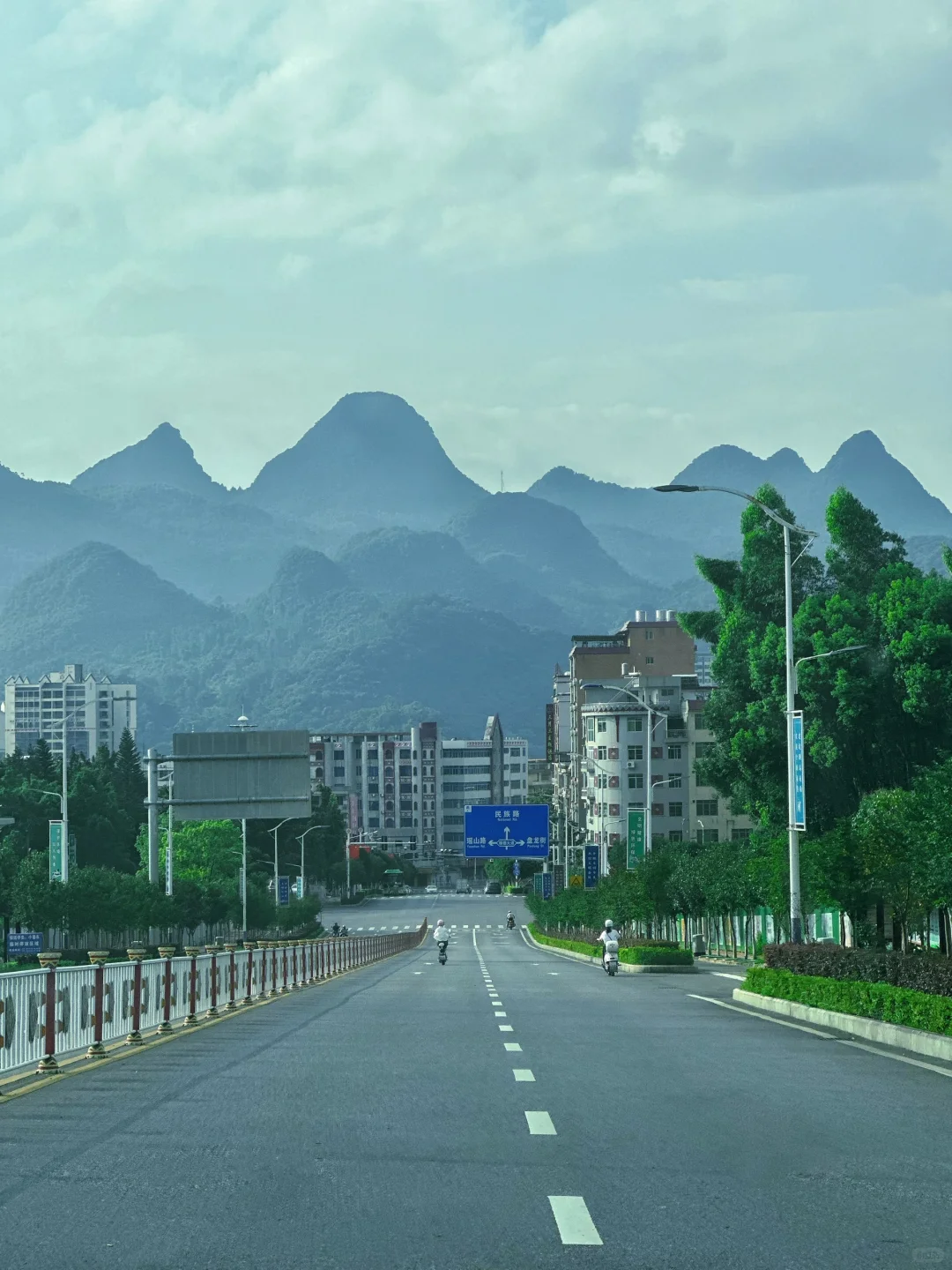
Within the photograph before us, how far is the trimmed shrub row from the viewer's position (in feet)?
74.5

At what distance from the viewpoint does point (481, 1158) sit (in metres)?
10.9

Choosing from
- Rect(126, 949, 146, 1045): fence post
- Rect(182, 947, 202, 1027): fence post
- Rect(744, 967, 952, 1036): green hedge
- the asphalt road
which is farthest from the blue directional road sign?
the asphalt road

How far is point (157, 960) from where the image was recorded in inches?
955

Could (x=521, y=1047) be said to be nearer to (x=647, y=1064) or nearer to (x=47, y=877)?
(x=647, y=1064)

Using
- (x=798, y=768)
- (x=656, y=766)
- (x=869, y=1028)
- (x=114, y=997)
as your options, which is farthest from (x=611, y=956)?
(x=656, y=766)

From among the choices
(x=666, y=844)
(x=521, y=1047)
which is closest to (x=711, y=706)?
(x=666, y=844)

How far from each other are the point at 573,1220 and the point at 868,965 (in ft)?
61.8

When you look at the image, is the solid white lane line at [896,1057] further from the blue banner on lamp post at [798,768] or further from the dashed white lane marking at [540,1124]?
the blue banner on lamp post at [798,768]

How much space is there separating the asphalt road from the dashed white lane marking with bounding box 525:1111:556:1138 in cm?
4

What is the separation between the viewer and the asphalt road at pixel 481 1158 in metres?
8.20

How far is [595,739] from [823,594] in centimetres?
9121

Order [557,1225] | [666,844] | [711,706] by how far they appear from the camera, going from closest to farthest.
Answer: [557,1225] < [711,706] < [666,844]

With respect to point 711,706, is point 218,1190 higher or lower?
lower

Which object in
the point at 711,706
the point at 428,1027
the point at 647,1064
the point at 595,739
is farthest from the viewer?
the point at 595,739
